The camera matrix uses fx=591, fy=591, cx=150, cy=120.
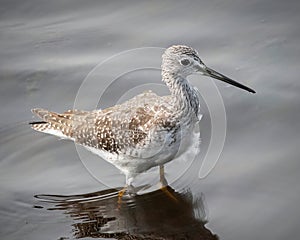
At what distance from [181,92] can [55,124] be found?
6.28ft

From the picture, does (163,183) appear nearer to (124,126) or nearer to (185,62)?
(124,126)

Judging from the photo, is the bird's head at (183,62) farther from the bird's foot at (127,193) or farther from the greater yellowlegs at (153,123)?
the bird's foot at (127,193)

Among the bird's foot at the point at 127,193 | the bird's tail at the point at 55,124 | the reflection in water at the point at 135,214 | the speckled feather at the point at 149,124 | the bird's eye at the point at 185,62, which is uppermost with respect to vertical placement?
the bird's tail at the point at 55,124


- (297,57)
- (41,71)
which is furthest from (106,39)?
(297,57)

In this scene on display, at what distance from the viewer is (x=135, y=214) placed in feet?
23.9

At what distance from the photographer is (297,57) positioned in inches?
362

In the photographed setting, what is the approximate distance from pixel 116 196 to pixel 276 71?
3.26 m

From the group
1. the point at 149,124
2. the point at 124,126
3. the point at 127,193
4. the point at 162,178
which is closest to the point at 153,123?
the point at 149,124

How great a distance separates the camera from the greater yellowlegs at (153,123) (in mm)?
6902

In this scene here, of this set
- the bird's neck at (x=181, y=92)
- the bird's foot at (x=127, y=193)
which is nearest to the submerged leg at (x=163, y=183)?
the bird's foot at (x=127, y=193)

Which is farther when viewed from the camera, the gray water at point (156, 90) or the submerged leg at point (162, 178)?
the submerged leg at point (162, 178)

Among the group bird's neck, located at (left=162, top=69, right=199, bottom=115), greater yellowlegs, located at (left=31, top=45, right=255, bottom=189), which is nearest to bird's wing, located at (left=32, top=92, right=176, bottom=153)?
greater yellowlegs, located at (left=31, top=45, right=255, bottom=189)

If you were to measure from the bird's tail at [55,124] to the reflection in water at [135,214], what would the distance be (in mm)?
888

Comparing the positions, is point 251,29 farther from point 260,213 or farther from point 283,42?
point 260,213
